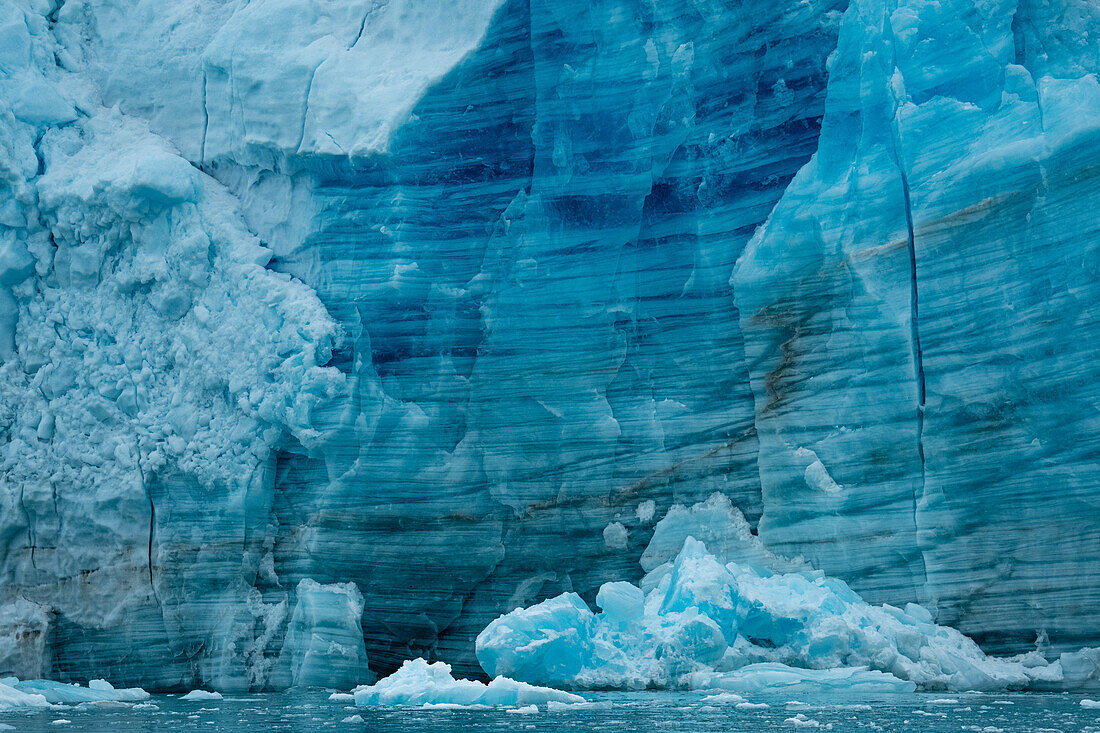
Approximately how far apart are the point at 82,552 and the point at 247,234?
9.15ft

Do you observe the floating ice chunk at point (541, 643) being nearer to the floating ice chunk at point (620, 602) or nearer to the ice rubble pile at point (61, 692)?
the floating ice chunk at point (620, 602)

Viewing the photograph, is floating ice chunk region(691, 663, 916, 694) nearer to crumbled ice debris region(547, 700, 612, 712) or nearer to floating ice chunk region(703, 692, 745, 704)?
floating ice chunk region(703, 692, 745, 704)

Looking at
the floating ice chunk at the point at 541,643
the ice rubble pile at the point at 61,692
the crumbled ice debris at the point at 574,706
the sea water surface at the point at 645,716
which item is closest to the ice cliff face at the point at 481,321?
the ice rubble pile at the point at 61,692

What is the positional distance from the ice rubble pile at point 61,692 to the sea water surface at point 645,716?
1.30ft

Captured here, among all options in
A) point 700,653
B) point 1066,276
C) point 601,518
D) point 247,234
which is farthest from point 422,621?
point 1066,276

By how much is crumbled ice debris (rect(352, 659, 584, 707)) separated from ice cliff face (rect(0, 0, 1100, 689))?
1.41 meters

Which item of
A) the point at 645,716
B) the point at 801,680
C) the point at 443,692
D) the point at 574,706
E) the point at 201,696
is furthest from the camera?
the point at 201,696

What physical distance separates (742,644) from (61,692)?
4722 mm

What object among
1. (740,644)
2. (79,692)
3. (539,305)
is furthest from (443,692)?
(539,305)

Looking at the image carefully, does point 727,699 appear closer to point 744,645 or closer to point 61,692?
point 744,645

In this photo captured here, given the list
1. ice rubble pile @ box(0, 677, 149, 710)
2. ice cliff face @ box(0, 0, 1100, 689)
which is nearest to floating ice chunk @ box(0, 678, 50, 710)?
ice rubble pile @ box(0, 677, 149, 710)

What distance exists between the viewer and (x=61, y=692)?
28.1 feet

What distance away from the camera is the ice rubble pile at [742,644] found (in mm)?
7727

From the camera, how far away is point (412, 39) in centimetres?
986
